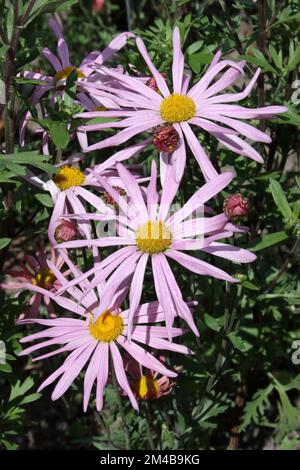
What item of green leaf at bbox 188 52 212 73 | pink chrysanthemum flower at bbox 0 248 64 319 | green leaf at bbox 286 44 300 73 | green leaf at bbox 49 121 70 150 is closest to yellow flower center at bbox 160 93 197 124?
green leaf at bbox 188 52 212 73

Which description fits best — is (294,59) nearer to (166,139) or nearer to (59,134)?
(166,139)

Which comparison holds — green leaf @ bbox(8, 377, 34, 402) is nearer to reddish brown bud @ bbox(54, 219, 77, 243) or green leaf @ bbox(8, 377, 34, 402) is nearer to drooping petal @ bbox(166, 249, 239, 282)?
reddish brown bud @ bbox(54, 219, 77, 243)

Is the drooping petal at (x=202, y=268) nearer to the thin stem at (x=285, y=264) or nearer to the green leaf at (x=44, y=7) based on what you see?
the thin stem at (x=285, y=264)

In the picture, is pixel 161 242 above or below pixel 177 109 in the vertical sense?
below

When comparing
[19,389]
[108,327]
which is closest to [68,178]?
[108,327]

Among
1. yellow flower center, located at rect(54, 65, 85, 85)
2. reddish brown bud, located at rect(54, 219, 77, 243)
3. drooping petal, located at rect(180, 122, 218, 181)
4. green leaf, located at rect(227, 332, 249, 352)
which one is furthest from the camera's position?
yellow flower center, located at rect(54, 65, 85, 85)
